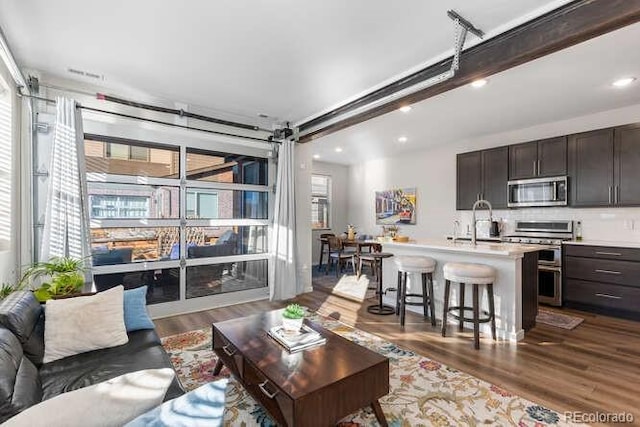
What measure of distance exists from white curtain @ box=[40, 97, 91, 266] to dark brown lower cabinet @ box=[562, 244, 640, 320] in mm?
5834

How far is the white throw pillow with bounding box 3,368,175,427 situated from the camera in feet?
2.77

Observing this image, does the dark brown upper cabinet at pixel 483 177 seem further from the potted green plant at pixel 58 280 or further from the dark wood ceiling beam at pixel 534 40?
the potted green plant at pixel 58 280

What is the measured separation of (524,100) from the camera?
12.5 feet

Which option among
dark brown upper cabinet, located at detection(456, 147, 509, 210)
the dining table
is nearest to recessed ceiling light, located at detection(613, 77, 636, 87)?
dark brown upper cabinet, located at detection(456, 147, 509, 210)

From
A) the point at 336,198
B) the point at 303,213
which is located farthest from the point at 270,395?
the point at 336,198

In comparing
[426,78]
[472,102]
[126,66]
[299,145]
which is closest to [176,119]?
[126,66]

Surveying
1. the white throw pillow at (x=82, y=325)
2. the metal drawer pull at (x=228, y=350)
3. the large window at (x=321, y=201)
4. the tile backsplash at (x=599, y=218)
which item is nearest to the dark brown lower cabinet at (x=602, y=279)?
the tile backsplash at (x=599, y=218)

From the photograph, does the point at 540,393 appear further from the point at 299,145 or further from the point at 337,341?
the point at 299,145

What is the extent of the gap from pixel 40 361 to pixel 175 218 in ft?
7.75

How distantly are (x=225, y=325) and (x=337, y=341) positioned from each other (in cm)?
92

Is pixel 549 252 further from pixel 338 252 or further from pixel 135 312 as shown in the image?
pixel 135 312

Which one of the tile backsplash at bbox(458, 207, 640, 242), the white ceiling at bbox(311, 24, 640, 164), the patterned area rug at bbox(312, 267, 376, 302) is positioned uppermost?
the white ceiling at bbox(311, 24, 640, 164)

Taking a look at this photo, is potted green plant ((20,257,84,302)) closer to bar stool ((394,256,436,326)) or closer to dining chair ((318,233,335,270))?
bar stool ((394,256,436,326))

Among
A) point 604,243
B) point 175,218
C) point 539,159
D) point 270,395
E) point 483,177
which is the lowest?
point 270,395
